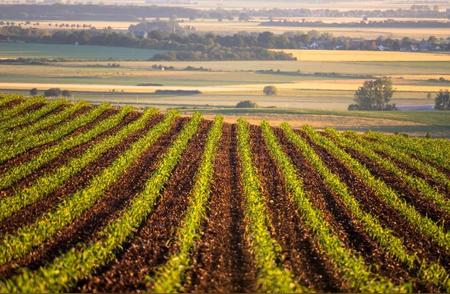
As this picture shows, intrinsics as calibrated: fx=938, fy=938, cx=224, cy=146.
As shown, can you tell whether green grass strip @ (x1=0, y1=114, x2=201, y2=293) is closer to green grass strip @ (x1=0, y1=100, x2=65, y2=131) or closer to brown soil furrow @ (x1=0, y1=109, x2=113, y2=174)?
brown soil furrow @ (x1=0, y1=109, x2=113, y2=174)

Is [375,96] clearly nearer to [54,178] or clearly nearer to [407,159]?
[407,159]

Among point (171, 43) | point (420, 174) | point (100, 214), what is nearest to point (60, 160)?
point (100, 214)

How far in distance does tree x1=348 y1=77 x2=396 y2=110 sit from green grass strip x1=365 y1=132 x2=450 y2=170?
33.2 metres

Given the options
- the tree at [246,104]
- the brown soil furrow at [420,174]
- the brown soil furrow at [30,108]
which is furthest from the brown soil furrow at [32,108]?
the tree at [246,104]

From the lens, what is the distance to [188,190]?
21953 millimetres

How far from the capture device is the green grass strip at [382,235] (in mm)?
15555

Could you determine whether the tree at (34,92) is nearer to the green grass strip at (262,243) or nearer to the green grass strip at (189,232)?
the green grass strip at (189,232)

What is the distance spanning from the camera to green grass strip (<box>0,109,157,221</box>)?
1906 centimetres

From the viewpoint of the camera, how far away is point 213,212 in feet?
64.5

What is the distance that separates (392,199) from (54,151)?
10.2m

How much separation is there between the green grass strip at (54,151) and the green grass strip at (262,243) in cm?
539

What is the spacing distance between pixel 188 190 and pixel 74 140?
905 cm

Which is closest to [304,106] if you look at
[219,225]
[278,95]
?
Answer: [278,95]

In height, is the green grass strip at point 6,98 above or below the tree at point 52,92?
above
